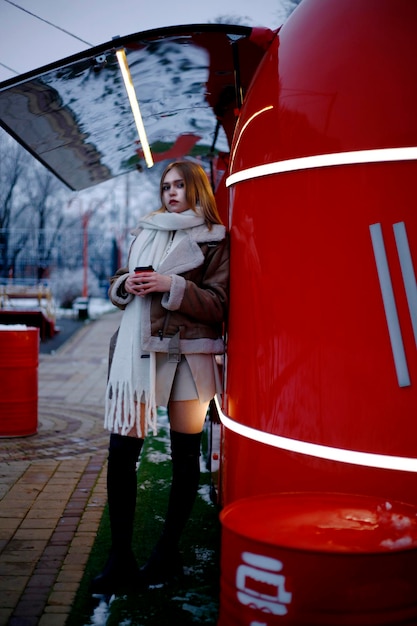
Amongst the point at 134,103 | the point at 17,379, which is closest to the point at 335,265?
the point at 134,103

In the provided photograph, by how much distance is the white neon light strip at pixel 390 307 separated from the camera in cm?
296

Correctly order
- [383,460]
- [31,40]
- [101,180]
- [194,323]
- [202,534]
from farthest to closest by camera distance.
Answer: [101,180]
[31,40]
[202,534]
[194,323]
[383,460]

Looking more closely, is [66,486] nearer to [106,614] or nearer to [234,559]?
[106,614]

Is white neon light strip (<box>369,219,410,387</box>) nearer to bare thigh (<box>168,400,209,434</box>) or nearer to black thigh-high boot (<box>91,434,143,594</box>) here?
bare thigh (<box>168,400,209,434</box>)

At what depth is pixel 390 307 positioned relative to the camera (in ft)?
9.77

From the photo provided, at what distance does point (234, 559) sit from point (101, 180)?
560 cm

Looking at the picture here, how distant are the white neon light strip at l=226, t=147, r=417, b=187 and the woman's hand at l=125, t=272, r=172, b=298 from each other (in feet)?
2.17

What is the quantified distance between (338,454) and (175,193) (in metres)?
1.61

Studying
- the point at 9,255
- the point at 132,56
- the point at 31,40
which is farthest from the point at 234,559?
the point at 9,255

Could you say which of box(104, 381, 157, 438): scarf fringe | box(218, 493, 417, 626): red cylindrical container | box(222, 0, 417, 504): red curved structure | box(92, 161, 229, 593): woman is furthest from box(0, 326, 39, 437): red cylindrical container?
box(218, 493, 417, 626): red cylindrical container

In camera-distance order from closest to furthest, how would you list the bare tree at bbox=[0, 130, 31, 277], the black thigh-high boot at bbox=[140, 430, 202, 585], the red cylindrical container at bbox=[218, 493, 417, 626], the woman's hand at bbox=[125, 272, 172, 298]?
the red cylindrical container at bbox=[218, 493, 417, 626], the woman's hand at bbox=[125, 272, 172, 298], the black thigh-high boot at bbox=[140, 430, 202, 585], the bare tree at bbox=[0, 130, 31, 277]

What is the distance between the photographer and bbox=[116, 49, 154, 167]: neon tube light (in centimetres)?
419

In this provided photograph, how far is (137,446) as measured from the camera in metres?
3.79

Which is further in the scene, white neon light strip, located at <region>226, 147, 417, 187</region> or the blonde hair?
the blonde hair
